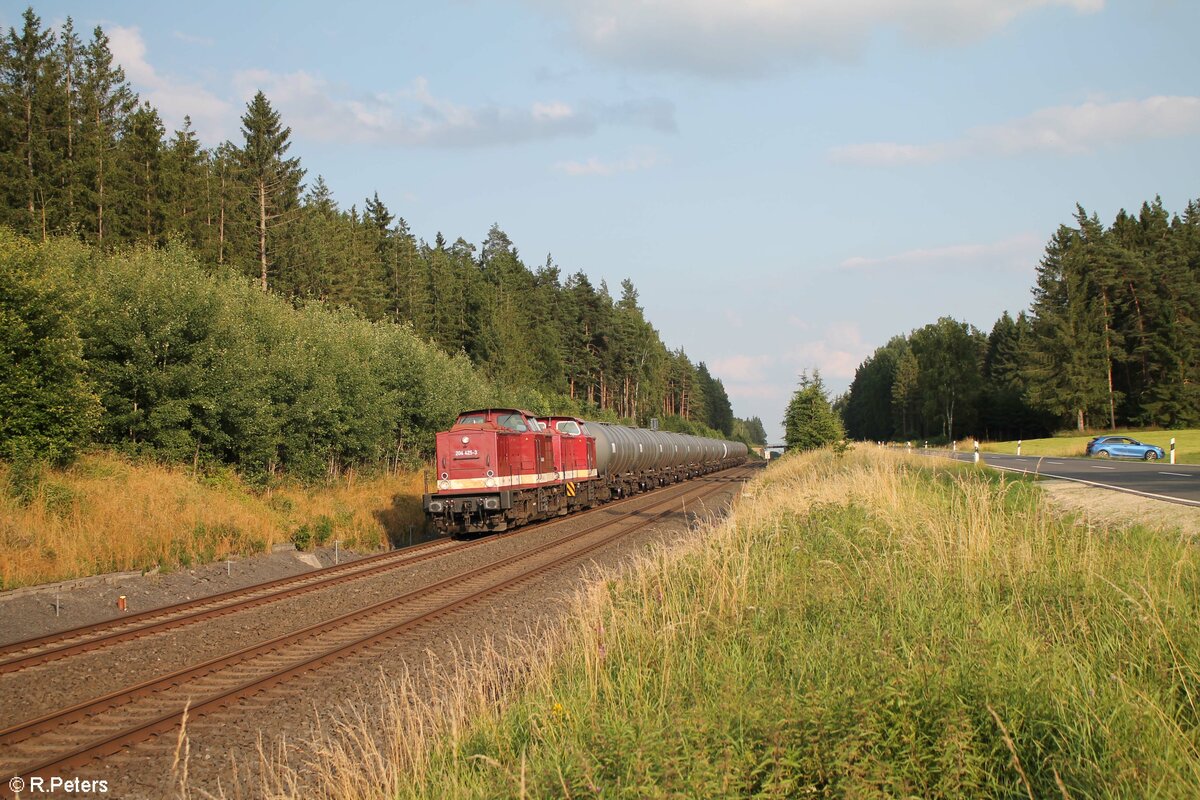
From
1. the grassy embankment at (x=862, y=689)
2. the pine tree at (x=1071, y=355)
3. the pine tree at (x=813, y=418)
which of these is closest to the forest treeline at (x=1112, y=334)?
the pine tree at (x=1071, y=355)

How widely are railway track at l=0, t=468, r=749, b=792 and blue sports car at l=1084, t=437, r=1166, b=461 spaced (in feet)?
129

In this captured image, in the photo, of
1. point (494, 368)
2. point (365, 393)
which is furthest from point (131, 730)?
point (494, 368)

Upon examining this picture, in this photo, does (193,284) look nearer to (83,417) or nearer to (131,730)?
(83,417)

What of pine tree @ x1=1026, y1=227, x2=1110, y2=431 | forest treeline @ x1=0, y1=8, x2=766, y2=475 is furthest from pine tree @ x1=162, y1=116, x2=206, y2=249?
pine tree @ x1=1026, y1=227, x2=1110, y2=431

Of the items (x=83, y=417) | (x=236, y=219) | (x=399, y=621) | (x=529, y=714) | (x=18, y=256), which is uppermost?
(x=236, y=219)

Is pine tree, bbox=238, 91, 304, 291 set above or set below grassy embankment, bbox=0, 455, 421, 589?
above

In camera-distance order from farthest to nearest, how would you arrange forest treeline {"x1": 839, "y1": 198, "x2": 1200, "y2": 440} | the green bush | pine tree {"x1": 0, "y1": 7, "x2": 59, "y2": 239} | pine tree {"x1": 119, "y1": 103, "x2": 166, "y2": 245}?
forest treeline {"x1": 839, "y1": 198, "x2": 1200, "y2": 440} < pine tree {"x1": 119, "y1": 103, "x2": 166, "y2": 245} < pine tree {"x1": 0, "y1": 7, "x2": 59, "y2": 239} < the green bush

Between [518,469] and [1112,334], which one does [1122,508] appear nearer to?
[518,469]

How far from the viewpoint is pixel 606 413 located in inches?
3059

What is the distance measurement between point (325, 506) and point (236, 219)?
104ft

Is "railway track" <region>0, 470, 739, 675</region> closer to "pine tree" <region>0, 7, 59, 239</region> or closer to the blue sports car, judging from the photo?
"pine tree" <region>0, 7, 59, 239</region>

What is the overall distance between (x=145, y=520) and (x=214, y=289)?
901 cm

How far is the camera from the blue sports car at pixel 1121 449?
41.3m

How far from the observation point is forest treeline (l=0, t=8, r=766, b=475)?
829 inches
